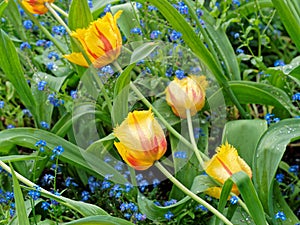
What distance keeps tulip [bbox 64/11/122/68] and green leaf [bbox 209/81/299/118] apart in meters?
0.38

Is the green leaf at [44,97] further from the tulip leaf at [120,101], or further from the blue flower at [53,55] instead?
the tulip leaf at [120,101]

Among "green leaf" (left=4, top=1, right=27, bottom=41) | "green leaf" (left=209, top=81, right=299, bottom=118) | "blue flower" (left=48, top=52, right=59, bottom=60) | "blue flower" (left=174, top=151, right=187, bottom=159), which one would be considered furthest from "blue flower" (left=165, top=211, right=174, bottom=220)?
"green leaf" (left=4, top=1, right=27, bottom=41)

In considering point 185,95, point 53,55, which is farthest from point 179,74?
point 53,55

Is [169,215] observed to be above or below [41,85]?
below

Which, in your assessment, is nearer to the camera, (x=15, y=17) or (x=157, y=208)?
(x=157, y=208)

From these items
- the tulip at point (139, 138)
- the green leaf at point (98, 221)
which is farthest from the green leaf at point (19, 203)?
the tulip at point (139, 138)

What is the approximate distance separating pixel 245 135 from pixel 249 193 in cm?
45

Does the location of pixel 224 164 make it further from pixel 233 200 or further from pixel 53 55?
pixel 53 55

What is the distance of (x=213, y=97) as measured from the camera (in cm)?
174

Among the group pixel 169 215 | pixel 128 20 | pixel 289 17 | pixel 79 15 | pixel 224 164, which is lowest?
pixel 169 215

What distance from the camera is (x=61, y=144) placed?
1709mm

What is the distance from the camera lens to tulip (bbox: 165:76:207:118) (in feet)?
5.11

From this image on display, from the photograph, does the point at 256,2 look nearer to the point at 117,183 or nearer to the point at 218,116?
the point at 218,116

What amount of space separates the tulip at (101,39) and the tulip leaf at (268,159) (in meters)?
0.39
